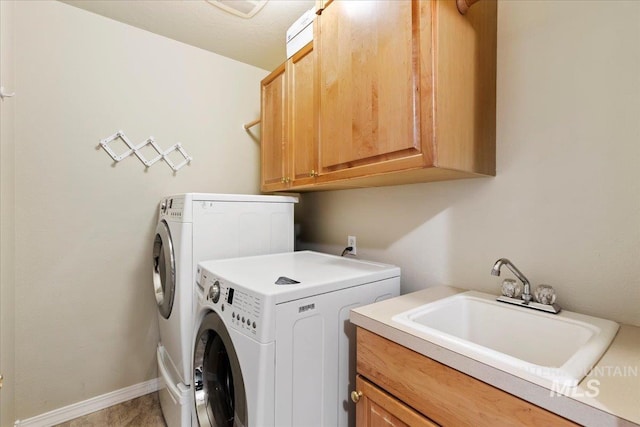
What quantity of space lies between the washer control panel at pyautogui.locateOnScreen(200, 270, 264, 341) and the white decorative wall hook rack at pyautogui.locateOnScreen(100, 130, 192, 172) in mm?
1273

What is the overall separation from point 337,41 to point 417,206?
35.6 inches

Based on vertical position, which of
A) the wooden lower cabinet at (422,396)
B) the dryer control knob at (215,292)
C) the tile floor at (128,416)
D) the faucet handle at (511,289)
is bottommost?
the tile floor at (128,416)

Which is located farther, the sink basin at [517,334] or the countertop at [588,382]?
the sink basin at [517,334]

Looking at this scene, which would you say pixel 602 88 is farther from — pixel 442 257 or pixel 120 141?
pixel 120 141

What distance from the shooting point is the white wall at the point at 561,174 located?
91 cm

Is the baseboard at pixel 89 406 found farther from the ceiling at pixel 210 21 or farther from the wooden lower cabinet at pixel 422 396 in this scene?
the ceiling at pixel 210 21

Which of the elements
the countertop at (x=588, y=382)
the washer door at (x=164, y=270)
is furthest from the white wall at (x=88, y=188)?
the countertop at (x=588, y=382)

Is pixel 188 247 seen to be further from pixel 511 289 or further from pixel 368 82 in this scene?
pixel 511 289

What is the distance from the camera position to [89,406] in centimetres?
184

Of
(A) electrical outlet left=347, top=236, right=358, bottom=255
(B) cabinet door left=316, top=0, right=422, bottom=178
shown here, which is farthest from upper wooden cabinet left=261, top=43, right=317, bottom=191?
(A) electrical outlet left=347, top=236, right=358, bottom=255

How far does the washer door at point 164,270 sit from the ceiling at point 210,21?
4.48 feet

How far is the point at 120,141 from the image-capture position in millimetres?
1951

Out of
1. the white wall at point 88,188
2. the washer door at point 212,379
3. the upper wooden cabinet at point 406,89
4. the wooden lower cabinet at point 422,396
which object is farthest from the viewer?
the white wall at point 88,188

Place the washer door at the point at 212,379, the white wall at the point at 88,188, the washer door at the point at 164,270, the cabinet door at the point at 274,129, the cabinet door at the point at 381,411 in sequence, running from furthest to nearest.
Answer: the cabinet door at the point at 274,129, the white wall at the point at 88,188, the washer door at the point at 164,270, the washer door at the point at 212,379, the cabinet door at the point at 381,411
